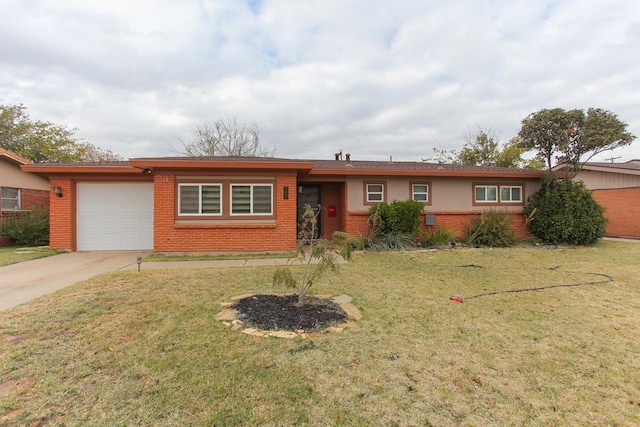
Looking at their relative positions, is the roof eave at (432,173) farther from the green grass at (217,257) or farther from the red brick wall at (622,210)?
the red brick wall at (622,210)

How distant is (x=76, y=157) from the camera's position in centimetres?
2453

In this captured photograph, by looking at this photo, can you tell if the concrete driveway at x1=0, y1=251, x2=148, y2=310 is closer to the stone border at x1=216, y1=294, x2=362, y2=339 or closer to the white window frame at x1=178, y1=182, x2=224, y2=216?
the white window frame at x1=178, y1=182, x2=224, y2=216

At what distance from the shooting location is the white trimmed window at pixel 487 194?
37.2 ft

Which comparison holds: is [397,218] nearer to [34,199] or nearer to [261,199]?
[261,199]

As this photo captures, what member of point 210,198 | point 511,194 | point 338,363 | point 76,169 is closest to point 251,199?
point 210,198

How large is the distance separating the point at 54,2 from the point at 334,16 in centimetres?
679

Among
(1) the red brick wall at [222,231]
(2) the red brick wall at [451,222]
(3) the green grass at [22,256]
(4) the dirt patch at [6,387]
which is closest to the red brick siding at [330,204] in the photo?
(2) the red brick wall at [451,222]

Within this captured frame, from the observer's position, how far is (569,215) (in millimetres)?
10102

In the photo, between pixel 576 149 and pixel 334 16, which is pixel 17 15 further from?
pixel 576 149

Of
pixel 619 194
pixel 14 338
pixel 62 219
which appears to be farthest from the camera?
pixel 619 194

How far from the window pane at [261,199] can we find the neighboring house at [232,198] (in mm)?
29

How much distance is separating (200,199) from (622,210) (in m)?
16.8

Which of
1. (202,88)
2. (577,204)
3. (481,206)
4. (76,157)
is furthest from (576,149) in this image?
(76,157)

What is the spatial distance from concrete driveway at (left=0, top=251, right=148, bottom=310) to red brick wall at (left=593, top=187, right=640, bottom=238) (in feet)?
59.0
